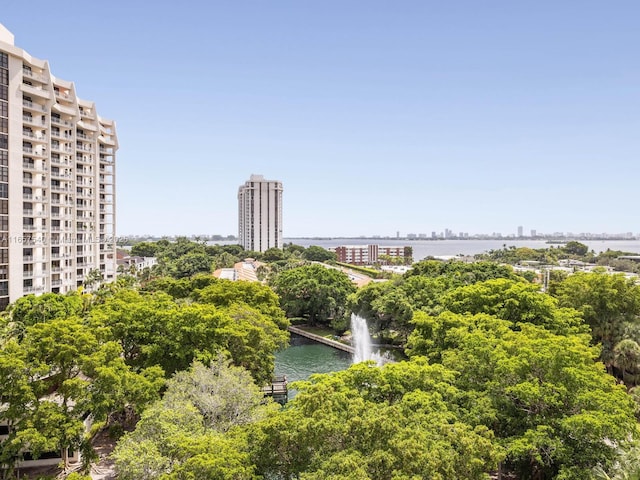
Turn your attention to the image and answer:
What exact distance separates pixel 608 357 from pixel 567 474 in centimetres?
1998

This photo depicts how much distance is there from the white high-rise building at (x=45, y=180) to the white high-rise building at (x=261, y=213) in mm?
101966

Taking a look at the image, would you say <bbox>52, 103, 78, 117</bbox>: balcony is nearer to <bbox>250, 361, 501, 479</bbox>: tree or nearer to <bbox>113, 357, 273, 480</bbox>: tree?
<bbox>113, 357, 273, 480</bbox>: tree

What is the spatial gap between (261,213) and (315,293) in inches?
4420

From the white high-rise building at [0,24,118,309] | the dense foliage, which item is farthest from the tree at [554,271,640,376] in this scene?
the white high-rise building at [0,24,118,309]

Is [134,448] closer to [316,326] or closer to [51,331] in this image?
[51,331]

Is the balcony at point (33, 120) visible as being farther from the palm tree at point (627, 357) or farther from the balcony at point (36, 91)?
the palm tree at point (627, 357)

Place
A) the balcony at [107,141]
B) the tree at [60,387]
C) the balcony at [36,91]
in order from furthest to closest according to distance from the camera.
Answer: the balcony at [107,141] < the balcony at [36,91] < the tree at [60,387]

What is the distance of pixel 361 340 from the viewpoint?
4759 centimetres

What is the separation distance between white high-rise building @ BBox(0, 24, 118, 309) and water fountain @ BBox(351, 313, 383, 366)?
3054 cm

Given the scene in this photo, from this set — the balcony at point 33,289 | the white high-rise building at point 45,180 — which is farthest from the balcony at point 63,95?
the balcony at point 33,289

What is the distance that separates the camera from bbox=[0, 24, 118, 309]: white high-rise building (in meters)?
41.0

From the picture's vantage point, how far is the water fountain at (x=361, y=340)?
42169mm

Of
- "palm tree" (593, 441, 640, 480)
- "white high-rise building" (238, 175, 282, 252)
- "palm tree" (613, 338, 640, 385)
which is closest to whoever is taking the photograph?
"palm tree" (593, 441, 640, 480)

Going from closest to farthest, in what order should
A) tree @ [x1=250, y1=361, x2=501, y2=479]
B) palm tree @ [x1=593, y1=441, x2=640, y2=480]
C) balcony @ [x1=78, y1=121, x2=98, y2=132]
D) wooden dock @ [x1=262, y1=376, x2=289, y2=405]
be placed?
tree @ [x1=250, y1=361, x2=501, y2=479], palm tree @ [x1=593, y1=441, x2=640, y2=480], wooden dock @ [x1=262, y1=376, x2=289, y2=405], balcony @ [x1=78, y1=121, x2=98, y2=132]
